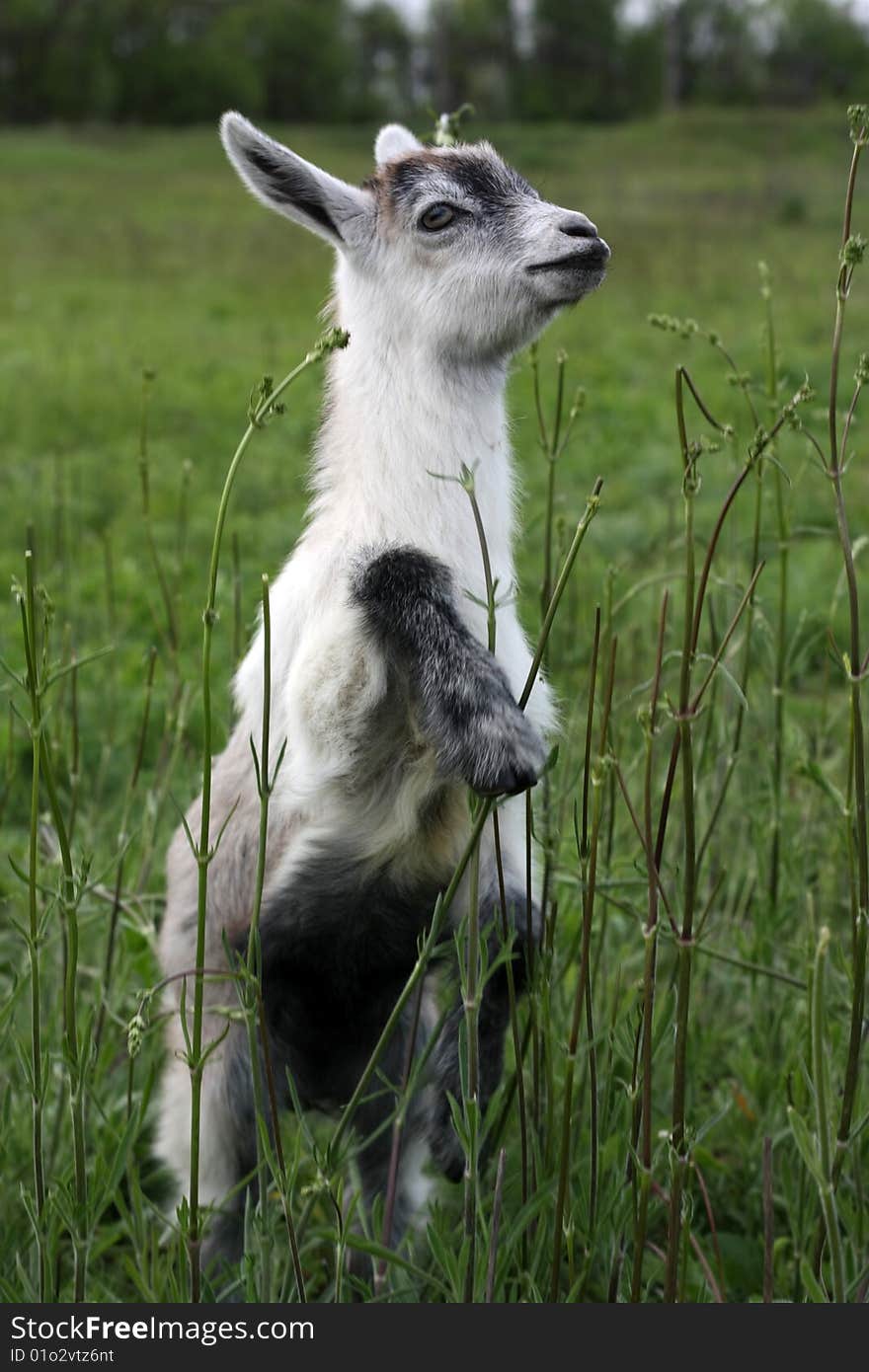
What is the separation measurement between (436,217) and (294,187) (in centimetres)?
31

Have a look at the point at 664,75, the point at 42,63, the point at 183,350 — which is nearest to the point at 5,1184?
the point at 183,350

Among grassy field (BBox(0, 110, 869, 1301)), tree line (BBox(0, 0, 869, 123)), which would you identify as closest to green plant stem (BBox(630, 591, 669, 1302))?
grassy field (BBox(0, 110, 869, 1301))

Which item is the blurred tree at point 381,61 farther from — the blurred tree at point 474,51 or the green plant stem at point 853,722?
the green plant stem at point 853,722

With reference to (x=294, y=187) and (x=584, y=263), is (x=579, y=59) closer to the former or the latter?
(x=294, y=187)

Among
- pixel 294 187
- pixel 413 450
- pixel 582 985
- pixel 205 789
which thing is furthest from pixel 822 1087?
pixel 294 187

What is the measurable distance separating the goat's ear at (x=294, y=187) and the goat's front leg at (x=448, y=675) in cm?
95

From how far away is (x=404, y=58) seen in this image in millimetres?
56125

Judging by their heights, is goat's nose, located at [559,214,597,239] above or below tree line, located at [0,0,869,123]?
below

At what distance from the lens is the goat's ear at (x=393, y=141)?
361 centimetres

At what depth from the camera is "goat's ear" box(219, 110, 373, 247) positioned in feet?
9.90

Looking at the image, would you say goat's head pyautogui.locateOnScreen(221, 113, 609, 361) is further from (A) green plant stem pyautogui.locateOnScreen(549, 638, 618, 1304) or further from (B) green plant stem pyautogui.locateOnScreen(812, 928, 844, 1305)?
(B) green plant stem pyautogui.locateOnScreen(812, 928, 844, 1305)

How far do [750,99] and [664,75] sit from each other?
5.53 m

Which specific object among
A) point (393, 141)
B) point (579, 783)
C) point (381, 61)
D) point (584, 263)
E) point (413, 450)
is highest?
point (381, 61)

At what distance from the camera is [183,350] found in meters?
14.0
